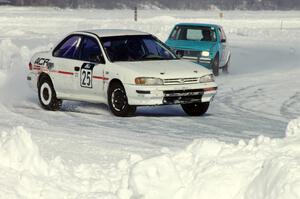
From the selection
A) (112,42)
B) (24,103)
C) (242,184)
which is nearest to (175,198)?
(242,184)

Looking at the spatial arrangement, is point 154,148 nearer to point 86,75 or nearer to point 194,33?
point 86,75

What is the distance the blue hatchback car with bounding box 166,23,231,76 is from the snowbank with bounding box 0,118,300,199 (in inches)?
514

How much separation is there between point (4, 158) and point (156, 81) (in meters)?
5.13

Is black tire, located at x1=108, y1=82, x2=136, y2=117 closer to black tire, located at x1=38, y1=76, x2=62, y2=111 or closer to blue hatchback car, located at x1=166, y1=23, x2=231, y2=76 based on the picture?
black tire, located at x1=38, y1=76, x2=62, y2=111

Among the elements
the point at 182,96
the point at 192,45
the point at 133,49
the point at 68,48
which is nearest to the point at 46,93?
the point at 68,48

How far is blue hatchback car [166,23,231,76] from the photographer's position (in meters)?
20.1

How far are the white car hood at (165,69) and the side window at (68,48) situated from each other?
4.14 feet

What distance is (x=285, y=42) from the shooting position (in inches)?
1572

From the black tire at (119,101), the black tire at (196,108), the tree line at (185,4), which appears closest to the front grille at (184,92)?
the black tire at (196,108)

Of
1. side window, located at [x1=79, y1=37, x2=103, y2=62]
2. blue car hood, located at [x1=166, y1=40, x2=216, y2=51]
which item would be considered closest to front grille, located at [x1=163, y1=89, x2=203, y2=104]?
side window, located at [x1=79, y1=37, x2=103, y2=62]

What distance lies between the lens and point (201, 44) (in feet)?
67.1

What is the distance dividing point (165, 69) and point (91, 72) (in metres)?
1.37

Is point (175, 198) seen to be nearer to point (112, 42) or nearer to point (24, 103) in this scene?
point (112, 42)

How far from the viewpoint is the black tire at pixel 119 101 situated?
12352 millimetres
